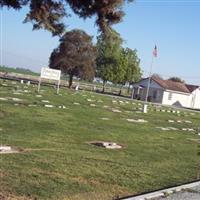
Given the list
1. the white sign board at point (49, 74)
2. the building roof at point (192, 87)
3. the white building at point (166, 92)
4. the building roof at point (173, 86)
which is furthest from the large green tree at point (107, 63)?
the white sign board at point (49, 74)

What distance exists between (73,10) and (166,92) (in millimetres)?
75703

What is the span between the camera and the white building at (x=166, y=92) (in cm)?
8338

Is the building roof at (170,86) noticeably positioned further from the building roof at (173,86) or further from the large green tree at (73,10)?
the large green tree at (73,10)

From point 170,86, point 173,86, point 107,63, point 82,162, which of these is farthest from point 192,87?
point 82,162

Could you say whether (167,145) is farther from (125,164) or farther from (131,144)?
(125,164)

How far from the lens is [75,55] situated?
257 feet

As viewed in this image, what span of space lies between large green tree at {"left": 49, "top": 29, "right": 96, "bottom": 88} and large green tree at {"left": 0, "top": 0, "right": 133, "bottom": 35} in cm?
6968

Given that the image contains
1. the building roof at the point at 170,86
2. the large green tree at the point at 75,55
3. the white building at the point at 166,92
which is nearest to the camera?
the large green tree at the point at 75,55

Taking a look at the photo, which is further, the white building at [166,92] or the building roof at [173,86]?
the building roof at [173,86]

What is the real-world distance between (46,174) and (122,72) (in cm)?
8170

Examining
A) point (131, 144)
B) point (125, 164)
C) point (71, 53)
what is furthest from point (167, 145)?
point (71, 53)

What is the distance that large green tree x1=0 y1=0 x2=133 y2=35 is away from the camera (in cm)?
798

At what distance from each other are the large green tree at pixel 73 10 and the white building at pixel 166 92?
74081 millimetres

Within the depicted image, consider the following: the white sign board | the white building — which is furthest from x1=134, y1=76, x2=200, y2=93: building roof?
the white sign board
